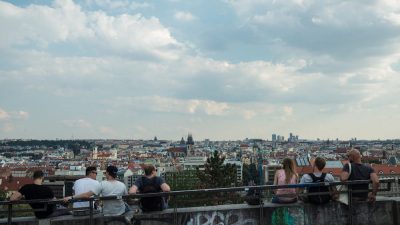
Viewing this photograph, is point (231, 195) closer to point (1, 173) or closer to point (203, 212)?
point (203, 212)

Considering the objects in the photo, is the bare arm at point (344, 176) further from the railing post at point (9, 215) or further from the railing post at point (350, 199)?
the railing post at point (9, 215)

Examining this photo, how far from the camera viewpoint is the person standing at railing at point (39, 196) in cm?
687

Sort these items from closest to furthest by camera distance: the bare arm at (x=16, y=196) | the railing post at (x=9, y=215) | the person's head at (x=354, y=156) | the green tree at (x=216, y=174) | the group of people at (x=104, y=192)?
the railing post at (x=9, y=215) → the bare arm at (x=16, y=196) → the group of people at (x=104, y=192) → the person's head at (x=354, y=156) → the green tree at (x=216, y=174)

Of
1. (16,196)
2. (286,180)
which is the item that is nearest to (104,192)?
(16,196)

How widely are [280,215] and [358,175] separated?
145 cm

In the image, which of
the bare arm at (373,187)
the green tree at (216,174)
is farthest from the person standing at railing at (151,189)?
the green tree at (216,174)

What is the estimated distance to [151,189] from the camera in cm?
724

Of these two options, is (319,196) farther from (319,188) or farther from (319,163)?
(319,163)

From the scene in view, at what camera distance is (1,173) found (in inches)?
5586

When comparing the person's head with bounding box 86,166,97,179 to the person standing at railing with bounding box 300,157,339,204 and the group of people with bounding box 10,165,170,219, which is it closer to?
the group of people with bounding box 10,165,170,219

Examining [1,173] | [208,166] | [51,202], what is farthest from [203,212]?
[1,173]

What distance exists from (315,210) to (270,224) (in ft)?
2.48

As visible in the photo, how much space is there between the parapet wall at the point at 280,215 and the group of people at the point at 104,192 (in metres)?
0.16

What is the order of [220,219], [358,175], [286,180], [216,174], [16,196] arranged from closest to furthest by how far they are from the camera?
[16,196] → [220,219] → [286,180] → [358,175] → [216,174]
